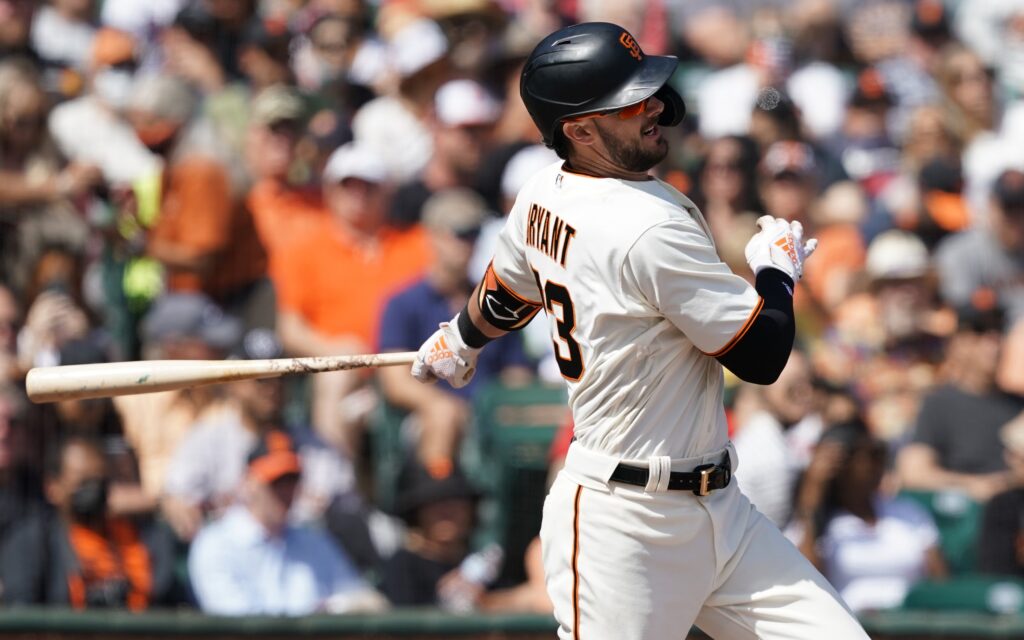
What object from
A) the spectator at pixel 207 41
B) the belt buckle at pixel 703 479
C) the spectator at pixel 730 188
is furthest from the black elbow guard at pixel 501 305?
the spectator at pixel 207 41

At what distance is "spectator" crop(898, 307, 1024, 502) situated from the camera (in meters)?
6.36

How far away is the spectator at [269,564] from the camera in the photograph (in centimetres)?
596

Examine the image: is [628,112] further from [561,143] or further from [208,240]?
[208,240]

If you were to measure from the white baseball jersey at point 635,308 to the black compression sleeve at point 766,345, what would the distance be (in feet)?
0.08

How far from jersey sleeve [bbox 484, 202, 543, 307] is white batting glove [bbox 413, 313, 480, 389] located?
8.7 inches

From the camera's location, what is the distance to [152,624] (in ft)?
18.7

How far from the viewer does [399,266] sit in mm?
6945

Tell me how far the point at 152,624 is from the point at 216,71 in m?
3.18

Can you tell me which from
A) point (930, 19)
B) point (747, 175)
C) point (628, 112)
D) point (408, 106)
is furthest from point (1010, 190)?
point (628, 112)

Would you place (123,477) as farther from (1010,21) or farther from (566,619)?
(1010,21)

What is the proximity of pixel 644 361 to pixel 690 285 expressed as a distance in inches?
9.1

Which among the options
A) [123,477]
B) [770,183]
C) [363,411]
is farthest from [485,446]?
[770,183]

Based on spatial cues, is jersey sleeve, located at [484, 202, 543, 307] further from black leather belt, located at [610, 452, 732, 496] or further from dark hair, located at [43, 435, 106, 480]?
dark hair, located at [43, 435, 106, 480]

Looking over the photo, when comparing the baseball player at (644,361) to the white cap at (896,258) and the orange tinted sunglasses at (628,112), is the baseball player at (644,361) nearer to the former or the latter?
the orange tinted sunglasses at (628,112)
